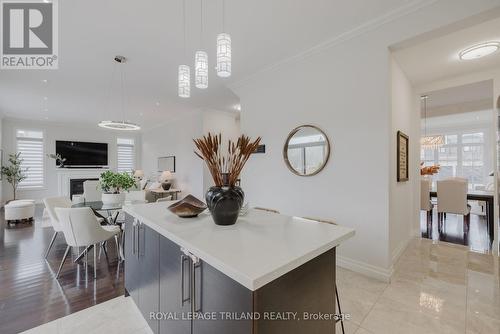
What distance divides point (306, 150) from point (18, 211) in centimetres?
615

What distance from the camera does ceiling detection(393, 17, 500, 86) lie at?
2.38 metres

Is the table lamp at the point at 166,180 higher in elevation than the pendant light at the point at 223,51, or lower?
lower

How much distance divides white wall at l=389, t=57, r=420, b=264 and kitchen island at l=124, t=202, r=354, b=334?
5.67 ft

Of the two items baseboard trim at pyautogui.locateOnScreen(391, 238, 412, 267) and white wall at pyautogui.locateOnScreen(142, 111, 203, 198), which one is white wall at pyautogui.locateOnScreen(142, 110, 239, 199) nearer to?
white wall at pyautogui.locateOnScreen(142, 111, 203, 198)

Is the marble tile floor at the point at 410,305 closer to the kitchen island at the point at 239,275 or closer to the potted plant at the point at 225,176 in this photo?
the kitchen island at the point at 239,275

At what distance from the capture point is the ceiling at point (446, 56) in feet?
7.79

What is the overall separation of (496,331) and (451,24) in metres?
2.63

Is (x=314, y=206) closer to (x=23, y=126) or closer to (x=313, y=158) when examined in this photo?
(x=313, y=158)

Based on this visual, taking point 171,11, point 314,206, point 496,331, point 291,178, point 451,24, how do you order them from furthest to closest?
point 291,178
point 314,206
point 171,11
point 451,24
point 496,331

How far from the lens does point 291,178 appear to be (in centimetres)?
326

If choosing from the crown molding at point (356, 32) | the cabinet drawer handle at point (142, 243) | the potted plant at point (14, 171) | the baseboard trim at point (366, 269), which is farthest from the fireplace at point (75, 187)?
the baseboard trim at point (366, 269)

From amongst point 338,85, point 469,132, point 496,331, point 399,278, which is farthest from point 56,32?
point 469,132

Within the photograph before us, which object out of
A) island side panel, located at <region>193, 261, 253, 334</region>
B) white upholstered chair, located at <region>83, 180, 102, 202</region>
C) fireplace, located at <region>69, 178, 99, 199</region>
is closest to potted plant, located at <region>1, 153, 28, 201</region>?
fireplace, located at <region>69, 178, 99, 199</region>

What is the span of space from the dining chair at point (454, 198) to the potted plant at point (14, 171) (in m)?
11.5
